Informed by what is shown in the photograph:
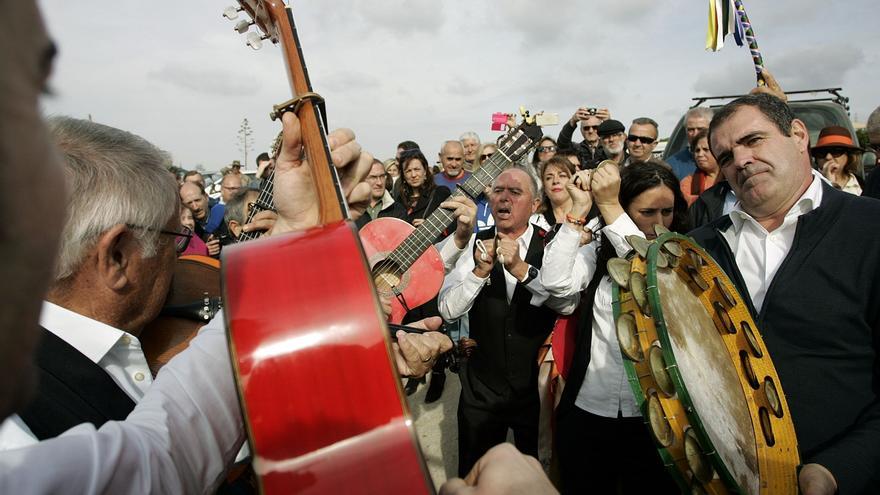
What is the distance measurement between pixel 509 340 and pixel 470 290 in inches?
17.9

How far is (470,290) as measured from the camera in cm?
306

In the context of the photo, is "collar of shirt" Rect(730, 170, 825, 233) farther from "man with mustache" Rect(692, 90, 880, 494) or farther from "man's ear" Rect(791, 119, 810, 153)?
"man's ear" Rect(791, 119, 810, 153)

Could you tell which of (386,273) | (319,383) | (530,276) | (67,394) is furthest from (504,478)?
(386,273)

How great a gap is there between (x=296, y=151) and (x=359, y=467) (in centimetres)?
123

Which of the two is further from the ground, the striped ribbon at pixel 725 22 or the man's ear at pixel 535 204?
the striped ribbon at pixel 725 22

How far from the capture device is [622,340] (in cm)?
154

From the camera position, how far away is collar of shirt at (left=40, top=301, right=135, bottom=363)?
49.3 inches

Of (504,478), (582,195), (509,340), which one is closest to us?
(504,478)

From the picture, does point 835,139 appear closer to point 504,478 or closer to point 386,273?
point 386,273

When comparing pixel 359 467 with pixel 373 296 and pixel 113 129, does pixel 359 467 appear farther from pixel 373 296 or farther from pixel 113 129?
pixel 113 129

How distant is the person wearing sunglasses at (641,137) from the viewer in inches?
207

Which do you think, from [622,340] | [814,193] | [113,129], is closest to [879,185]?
[814,193]

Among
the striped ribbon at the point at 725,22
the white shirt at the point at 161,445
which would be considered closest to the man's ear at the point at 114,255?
the white shirt at the point at 161,445

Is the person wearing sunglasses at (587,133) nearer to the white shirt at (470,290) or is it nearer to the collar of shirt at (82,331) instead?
the white shirt at (470,290)
